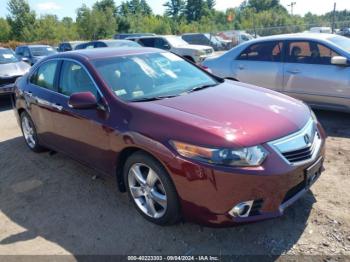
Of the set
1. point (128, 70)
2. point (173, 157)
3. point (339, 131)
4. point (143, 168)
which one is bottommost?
point (339, 131)

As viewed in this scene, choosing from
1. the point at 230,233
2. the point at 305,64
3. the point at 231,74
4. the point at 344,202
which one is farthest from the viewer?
the point at 231,74

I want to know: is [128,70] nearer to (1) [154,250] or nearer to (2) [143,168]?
(2) [143,168]

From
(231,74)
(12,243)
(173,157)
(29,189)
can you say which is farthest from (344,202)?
(231,74)

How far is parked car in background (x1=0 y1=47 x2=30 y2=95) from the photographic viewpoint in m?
9.37

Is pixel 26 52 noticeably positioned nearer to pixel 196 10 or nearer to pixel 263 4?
pixel 196 10

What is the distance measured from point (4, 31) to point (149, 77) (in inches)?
2008

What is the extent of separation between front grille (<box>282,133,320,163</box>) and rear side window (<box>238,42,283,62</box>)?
3980mm

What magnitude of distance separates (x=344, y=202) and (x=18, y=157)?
4494 millimetres

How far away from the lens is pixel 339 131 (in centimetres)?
559

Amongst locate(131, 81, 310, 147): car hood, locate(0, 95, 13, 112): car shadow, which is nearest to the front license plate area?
locate(131, 81, 310, 147): car hood

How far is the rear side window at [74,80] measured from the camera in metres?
3.89

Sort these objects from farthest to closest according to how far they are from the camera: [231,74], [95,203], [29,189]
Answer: [231,74] → [29,189] → [95,203]

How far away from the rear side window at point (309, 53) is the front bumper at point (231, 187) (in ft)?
12.6

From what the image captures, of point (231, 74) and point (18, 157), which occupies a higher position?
point (231, 74)
